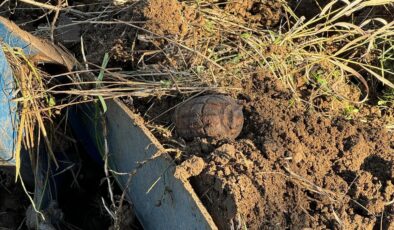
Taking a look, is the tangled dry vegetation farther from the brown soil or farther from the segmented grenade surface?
the brown soil

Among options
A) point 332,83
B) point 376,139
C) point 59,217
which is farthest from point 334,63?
point 59,217

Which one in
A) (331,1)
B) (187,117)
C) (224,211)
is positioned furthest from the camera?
(331,1)

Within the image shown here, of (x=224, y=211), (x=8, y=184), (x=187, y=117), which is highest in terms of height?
(x=187, y=117)

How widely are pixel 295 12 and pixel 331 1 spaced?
22 centimetres

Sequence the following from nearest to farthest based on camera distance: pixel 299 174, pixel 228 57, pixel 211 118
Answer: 1. pixel 299 174
2. pixel 211 118
3. pixel 228 57

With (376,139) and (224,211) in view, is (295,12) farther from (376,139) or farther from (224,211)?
(224,211)

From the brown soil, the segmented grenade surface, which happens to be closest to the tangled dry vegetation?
the segmented grenade surface

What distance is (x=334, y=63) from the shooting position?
10.0ft

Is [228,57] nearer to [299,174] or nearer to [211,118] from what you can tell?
[211,118]

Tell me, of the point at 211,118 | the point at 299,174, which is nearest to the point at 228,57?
the point at 211,118

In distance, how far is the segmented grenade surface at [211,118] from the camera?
242 centimetres

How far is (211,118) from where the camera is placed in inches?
95.6

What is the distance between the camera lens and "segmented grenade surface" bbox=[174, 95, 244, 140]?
242 centimetres

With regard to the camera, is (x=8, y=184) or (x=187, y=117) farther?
(x=8, y=184)
